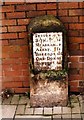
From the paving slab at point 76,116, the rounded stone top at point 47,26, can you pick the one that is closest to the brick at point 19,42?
the rounded stone top at point 47,26

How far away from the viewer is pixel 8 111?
3795 millimetres

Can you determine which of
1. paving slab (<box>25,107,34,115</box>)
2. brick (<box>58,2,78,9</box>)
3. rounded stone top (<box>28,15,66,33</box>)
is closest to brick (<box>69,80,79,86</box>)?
paving slab (<box>25,107,34,115</box>)

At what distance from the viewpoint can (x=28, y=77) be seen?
416 centimetres

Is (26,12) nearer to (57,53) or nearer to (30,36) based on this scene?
(30,36)

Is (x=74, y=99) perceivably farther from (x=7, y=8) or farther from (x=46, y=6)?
(x=7, y=8)

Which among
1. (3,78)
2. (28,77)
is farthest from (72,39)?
(3,78)

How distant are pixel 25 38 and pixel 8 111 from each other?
3.17 ft

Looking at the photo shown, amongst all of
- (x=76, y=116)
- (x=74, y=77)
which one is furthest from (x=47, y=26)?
(x=76, y=116)

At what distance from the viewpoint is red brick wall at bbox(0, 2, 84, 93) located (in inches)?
153

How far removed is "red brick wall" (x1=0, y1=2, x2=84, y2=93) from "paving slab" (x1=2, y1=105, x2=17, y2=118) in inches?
15.0

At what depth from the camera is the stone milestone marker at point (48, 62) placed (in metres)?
3.71

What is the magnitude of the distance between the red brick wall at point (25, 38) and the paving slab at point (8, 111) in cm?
38

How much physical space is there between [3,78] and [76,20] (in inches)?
49.5

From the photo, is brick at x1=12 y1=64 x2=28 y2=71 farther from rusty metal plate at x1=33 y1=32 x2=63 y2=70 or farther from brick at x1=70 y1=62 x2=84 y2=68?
brick at x1=70 y1=62 x2=84 y2=68
